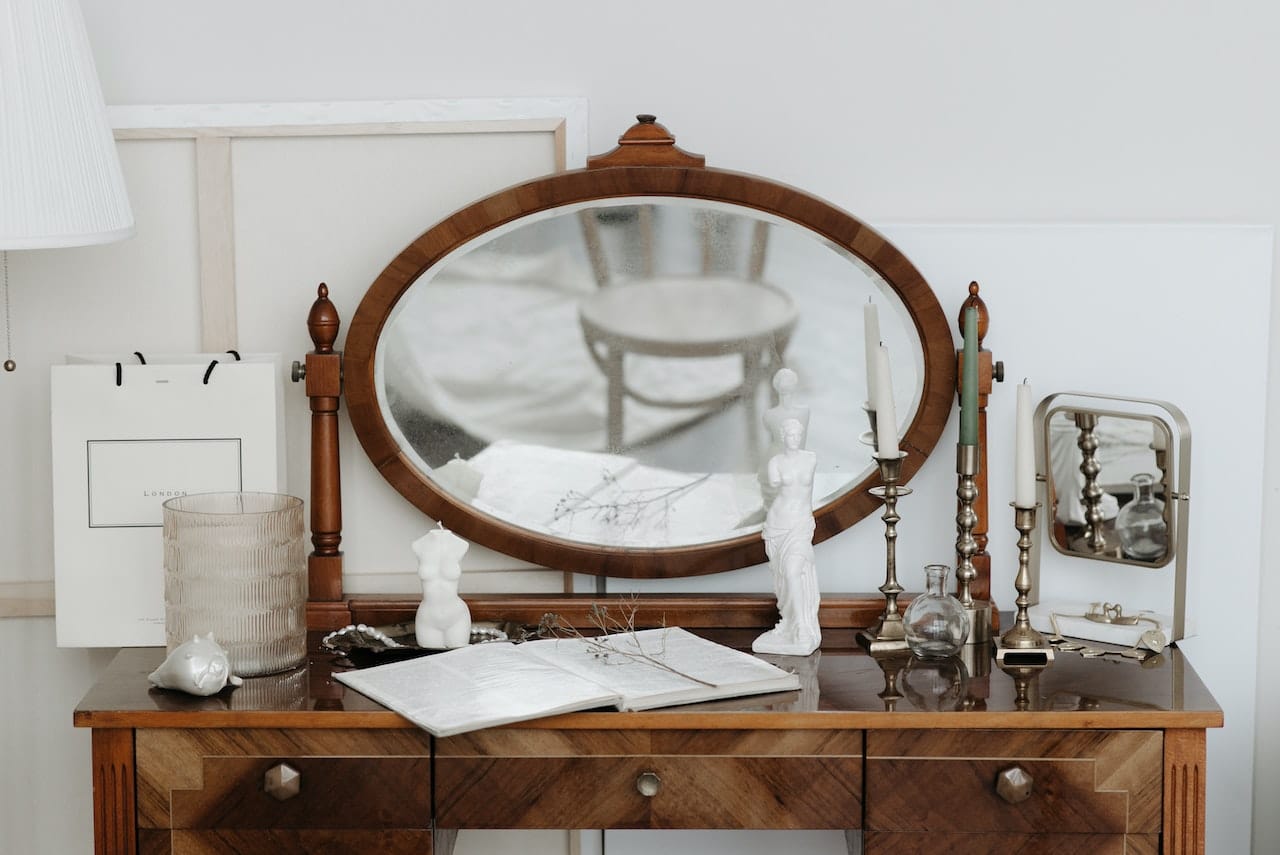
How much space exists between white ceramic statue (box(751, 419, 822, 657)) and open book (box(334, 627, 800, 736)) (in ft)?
0.27

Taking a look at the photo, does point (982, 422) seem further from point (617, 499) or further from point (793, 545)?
point (617, 499)

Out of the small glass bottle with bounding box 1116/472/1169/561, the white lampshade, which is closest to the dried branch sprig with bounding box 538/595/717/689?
the small glass bottle with bounding box 1116/472/1169/561

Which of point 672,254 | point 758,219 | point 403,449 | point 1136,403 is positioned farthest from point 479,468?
point 1136,403

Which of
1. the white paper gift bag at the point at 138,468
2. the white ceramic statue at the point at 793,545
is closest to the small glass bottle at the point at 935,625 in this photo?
the white ceramic statue at the point at 793,545

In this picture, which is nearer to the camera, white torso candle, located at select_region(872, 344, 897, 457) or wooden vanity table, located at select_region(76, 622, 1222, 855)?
wooden vanity table, located at select_region(76, 622, 1222, 855)

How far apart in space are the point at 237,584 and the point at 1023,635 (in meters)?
1.02

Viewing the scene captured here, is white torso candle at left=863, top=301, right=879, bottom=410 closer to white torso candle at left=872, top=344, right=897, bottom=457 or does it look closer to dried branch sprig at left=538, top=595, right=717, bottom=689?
white torso candle at left=872, top=344, right=897, bottom=457

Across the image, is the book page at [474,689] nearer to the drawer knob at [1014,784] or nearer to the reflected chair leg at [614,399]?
the reflected chair leg at [614,399]

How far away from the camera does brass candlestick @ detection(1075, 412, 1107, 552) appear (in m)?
1.81

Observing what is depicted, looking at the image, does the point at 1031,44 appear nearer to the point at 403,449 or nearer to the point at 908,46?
the point at 908,46

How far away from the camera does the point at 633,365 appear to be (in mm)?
1818

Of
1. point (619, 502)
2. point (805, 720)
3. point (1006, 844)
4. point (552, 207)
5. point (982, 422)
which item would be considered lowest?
point (1006, 844)

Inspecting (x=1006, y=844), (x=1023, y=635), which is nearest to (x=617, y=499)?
(x=1023, y=635)

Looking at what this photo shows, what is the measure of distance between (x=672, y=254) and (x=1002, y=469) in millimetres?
590
